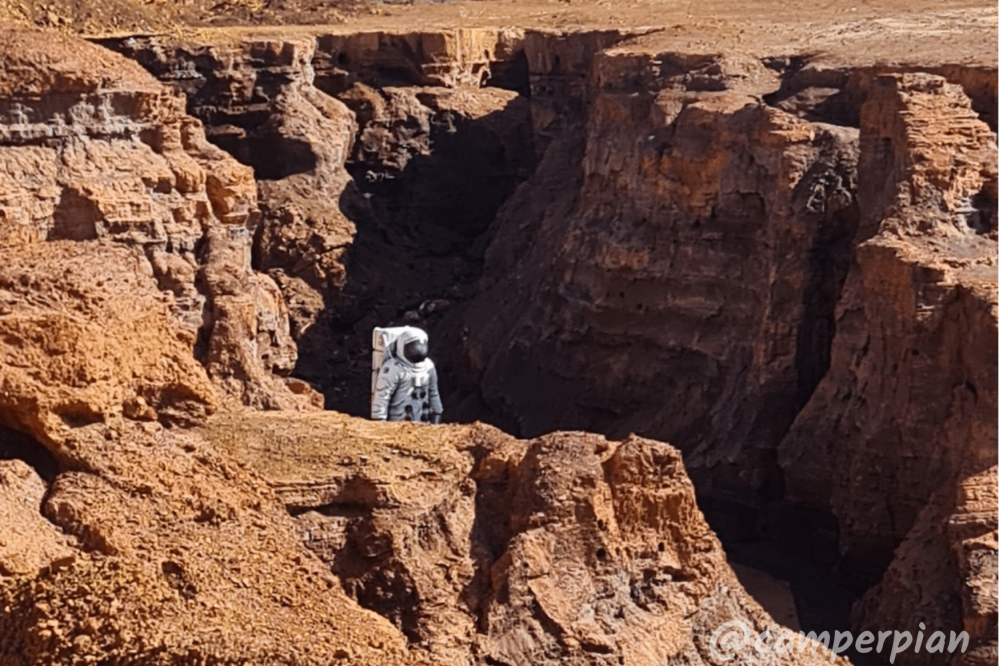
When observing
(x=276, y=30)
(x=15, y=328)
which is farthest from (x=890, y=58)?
(x=15, y=328)

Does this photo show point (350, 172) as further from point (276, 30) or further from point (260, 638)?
point (260, 638)

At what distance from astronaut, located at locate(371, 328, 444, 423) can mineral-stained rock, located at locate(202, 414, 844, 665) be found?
626 cm

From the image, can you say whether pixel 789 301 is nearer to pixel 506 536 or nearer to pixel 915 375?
pixel 915 375

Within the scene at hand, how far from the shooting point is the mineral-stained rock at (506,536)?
27344 millimetres

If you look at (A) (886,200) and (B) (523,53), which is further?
(B) (523,53)

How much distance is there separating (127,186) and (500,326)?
44.9 feet

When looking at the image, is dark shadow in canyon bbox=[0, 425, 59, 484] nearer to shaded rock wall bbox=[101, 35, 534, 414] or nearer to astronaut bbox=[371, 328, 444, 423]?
astronaut bbox=[371, 328, 444, 423]

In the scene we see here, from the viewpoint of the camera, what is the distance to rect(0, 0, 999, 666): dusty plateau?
27.1 metres

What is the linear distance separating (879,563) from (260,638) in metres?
14.4

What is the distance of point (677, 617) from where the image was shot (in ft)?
94.4

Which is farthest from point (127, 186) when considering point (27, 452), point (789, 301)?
point (789, 301)

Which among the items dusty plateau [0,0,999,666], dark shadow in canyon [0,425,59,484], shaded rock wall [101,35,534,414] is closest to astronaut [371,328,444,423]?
dusty plateau [0,0,999,666]

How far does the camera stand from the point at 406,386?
1417 inches

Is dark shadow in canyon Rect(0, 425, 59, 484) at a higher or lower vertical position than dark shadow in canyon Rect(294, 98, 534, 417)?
higher
